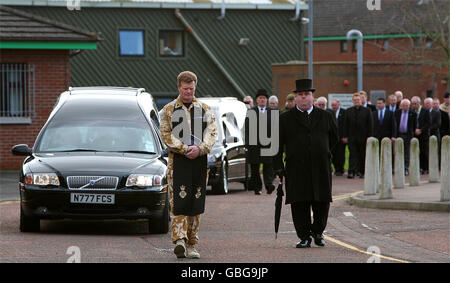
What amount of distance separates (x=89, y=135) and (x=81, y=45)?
600 inches

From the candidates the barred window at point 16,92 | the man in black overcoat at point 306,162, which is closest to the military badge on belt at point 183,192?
the man in black overcoat at point 306,162

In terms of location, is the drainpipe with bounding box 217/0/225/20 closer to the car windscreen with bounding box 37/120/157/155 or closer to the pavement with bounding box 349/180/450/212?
the pavement with bounding box 349/180/450/212

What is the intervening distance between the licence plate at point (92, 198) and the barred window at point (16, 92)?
1648 centimetres

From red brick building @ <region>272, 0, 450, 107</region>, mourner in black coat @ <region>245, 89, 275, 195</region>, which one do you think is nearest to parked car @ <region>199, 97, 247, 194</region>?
mourner in black coat @ <region>245, 89, 275, 195</region>

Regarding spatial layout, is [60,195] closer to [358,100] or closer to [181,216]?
[181,216]

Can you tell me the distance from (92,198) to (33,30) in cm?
1702

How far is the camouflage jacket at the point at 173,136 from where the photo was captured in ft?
34.0

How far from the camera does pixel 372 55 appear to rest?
226ft

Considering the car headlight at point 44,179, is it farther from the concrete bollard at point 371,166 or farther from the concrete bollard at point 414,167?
the concrete bollard at point 414,167

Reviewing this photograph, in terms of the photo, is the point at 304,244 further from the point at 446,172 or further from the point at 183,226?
the point at 446,172

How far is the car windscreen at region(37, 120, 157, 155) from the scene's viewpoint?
43.5 ft
